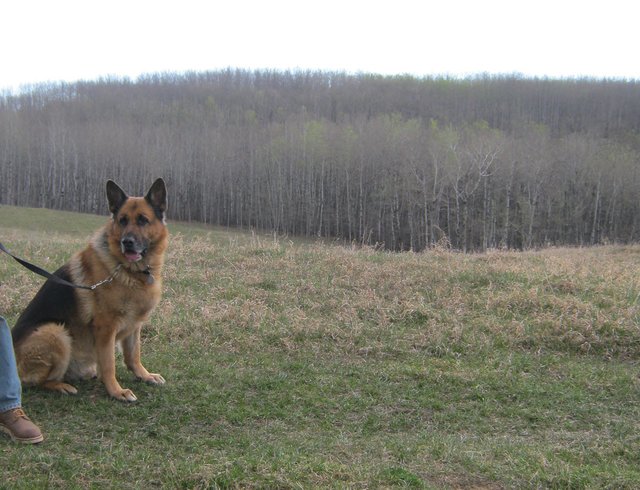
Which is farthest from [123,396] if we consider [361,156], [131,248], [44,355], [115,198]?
[361,156]

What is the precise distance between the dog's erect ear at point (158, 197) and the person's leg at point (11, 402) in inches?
65.2

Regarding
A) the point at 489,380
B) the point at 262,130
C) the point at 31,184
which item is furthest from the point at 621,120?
the point at 489,380

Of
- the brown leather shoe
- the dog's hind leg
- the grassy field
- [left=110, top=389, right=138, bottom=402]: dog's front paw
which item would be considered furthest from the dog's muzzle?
the brown leather shoe

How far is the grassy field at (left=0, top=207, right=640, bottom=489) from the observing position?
3.64 meters

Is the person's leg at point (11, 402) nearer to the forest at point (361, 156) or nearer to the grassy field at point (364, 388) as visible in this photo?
the grassy field at point (364, 388)

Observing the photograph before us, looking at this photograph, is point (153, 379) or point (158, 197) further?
point (153, 379)

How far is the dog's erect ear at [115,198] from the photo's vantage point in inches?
188

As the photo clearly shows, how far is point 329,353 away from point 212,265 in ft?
15.6

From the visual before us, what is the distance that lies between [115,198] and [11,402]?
1915mm

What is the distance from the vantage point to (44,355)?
4.57 meters

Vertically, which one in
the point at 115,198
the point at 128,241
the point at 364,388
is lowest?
the point at 364,388

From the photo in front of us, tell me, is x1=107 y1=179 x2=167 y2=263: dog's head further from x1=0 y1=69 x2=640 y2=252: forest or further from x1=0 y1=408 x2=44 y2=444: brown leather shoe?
x1=0 y1=69 x2=640 y2=252: forest

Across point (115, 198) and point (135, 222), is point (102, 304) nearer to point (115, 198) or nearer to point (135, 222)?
point (135, 222)

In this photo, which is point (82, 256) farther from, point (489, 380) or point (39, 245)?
point (39, 245)
